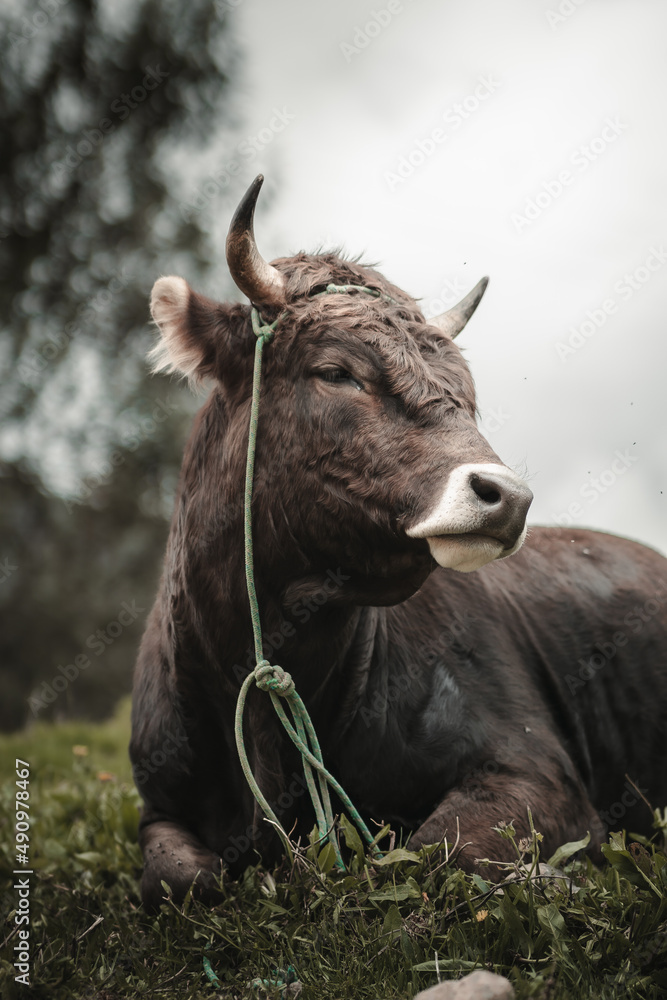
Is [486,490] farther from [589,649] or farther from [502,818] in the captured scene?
[589,649]

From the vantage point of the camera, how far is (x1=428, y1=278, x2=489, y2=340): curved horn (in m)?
3.78

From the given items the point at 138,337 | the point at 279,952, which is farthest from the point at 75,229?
the point at 279,952

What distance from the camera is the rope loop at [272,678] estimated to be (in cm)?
306

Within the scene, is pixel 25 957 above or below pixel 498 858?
below

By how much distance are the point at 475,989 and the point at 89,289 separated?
11477 millimetres

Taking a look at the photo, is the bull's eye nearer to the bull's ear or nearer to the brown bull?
the brown bull

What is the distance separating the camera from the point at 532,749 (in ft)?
11.3

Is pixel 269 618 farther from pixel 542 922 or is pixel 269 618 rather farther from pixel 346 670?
pixel 542 922

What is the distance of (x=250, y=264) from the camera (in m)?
3.13

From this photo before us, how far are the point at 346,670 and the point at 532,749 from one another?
75 cm

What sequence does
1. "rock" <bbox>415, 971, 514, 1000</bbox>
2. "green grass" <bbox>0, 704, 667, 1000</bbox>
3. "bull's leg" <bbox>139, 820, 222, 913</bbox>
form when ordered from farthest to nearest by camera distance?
1. "bull's leg" <bbox>139, 820, 222, 913</bbox>
2. "green grass" <bbox>0, 704, 667, 1000</bbox>
3. "rock" <bbox>415, 971, 514, 1000</bbox>

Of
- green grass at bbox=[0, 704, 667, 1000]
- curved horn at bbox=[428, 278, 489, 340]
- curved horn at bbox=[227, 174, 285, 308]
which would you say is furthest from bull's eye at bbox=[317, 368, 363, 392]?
green grass at bbox=[0, 704, 667, 1000]

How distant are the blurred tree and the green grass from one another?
812cm

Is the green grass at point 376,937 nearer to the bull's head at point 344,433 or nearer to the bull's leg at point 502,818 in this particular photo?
the bull's leg at point 502,818
